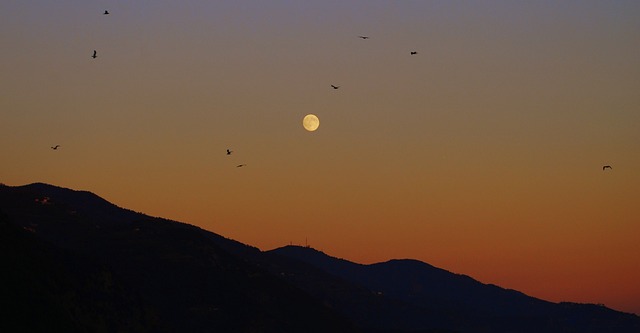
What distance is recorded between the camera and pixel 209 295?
187000 millimetres

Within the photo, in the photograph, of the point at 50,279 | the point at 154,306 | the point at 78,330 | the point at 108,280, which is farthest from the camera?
the point at 154,306

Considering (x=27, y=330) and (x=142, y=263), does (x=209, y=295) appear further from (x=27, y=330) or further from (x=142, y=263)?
(x=27, y=330)

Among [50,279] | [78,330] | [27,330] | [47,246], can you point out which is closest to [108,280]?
[47,246]

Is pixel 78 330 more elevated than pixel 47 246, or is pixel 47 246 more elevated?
pixel 47 246

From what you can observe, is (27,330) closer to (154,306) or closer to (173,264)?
(154,306)

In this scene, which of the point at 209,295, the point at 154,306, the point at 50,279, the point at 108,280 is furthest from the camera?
the point at 209,295

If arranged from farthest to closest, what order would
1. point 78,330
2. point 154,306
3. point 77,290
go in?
point 154,306, point 77,290, point 78,330

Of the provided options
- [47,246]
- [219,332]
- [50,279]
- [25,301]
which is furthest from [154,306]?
[25,301]

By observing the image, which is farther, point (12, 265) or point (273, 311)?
point (273, 311)

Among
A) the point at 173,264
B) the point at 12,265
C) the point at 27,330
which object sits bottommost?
the point at 27,330

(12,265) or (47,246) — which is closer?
(12,265)

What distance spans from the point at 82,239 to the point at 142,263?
12730 mm

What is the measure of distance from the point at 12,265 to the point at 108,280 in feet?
103

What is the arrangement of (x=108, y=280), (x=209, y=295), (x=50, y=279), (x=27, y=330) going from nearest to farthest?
1. (x=27, y=330)
2. (x=50, y=279)
3. (x=108, y=280)
4. (x=209, y=295)
